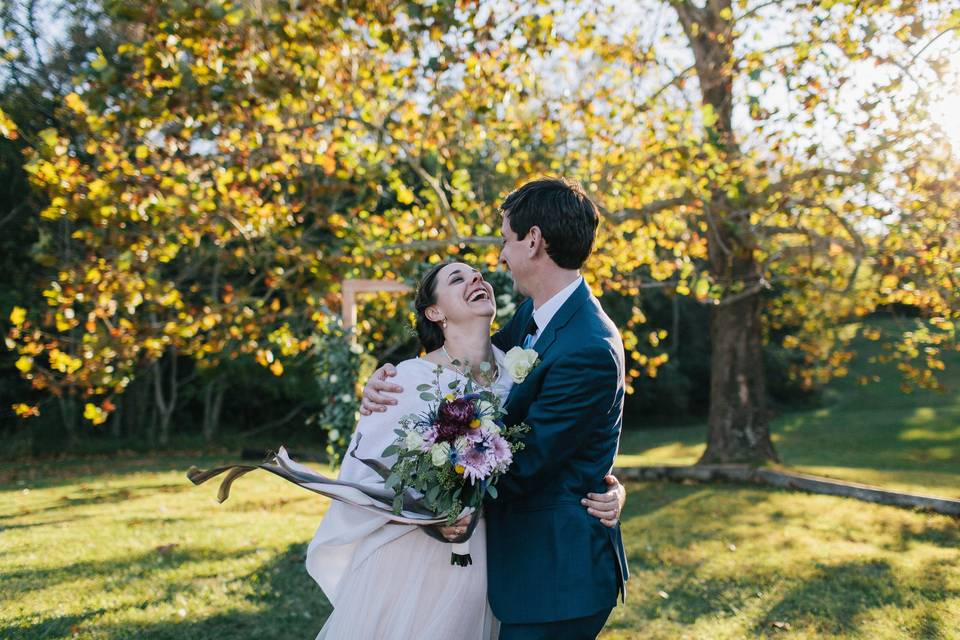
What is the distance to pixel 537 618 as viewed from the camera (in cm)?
254

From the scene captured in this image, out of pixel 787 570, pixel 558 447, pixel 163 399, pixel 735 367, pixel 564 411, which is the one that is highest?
pixel 564 411

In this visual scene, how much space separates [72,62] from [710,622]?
16.7 m

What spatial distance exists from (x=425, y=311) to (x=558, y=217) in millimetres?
802

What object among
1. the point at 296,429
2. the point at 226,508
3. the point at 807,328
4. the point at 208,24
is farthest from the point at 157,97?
the point at 296,429

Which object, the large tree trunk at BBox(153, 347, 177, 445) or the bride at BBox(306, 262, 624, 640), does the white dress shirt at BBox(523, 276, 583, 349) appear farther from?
the large tree trunk at BBox(153, 347, 177, 445)

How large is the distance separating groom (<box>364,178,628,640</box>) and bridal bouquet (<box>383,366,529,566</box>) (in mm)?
114

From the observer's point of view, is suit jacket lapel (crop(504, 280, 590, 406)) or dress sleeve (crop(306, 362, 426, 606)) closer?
suit jacket lapel (crop(504, 280, 590, 406))

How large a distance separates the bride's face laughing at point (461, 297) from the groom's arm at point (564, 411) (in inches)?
25.8

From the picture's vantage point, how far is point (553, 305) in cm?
284

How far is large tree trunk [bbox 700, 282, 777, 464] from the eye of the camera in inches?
481

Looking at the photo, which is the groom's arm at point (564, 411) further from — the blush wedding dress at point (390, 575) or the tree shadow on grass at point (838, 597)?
the tree shadow on grass at point (838, 597)

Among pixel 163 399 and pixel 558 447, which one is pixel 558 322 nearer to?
pixel 558 447

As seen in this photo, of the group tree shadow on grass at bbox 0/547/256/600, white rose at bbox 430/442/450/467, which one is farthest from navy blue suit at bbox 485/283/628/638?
tree shadow on grass at bbox 0/547/256/600

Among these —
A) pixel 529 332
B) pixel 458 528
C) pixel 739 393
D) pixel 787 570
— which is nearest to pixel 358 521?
pixel 458 528
